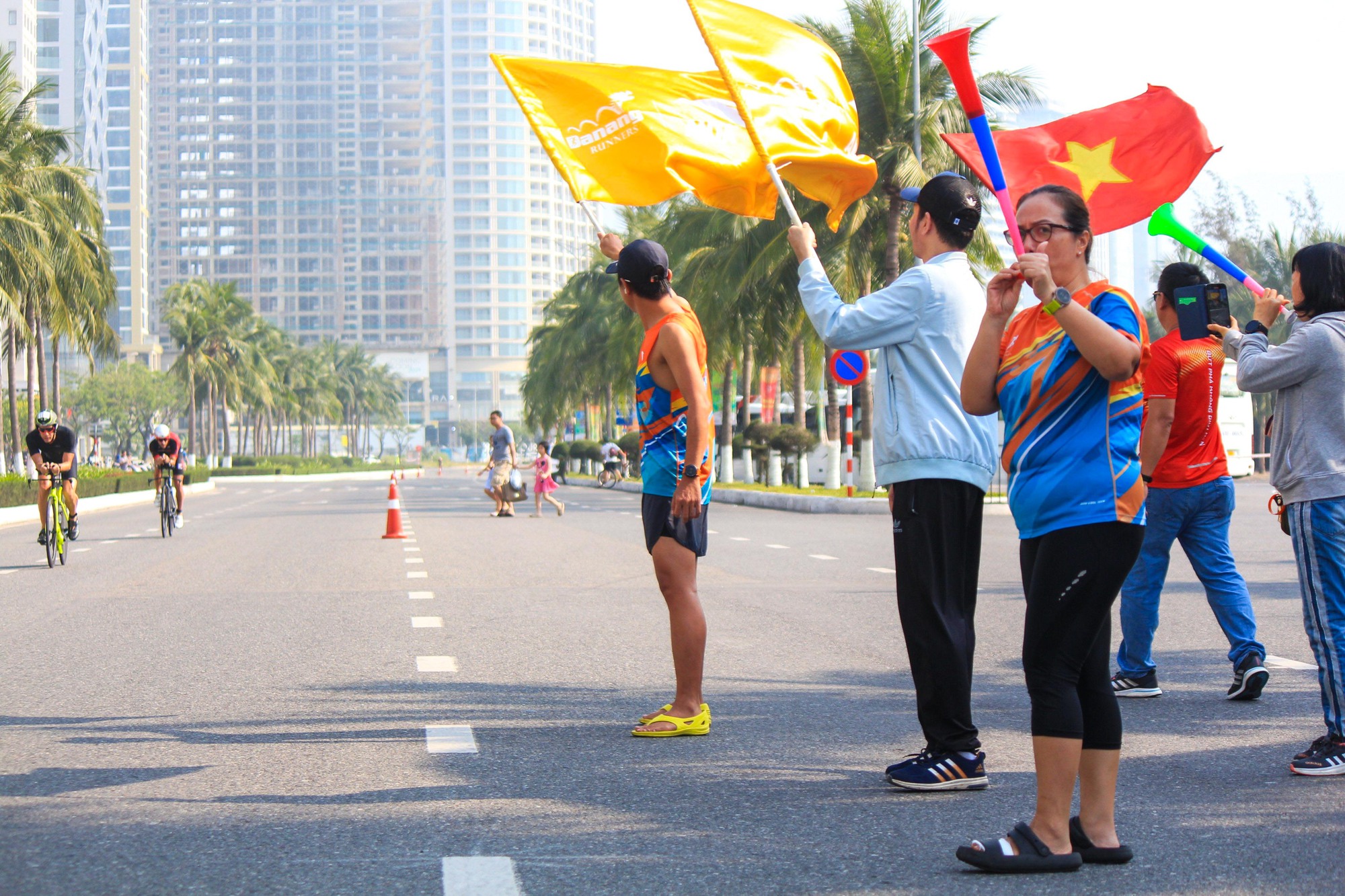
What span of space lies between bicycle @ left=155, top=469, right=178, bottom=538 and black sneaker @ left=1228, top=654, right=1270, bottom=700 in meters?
18.2

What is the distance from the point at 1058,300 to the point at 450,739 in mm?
3255

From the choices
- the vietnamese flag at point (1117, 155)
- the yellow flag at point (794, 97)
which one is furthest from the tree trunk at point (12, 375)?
the vietnamese flag at point (1117, 155)

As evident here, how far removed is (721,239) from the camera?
38312 mm

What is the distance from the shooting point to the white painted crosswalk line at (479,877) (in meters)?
3.70

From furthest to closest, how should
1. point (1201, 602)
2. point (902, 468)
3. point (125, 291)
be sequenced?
point (125, 291) < point (1201, 602) < point (902, 468)

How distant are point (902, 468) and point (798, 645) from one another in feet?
13.2

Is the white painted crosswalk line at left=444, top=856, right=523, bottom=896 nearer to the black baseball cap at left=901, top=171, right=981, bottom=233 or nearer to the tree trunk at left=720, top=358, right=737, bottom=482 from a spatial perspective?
the black baseball cap at left=901, top=171, right=981, bottom=233

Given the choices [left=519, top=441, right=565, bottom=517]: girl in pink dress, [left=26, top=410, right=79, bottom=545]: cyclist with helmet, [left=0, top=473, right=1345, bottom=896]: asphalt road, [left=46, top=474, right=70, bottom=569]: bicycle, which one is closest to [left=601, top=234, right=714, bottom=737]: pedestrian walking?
[left=0, top=473, right=1345, bottom=896]: asphalt road

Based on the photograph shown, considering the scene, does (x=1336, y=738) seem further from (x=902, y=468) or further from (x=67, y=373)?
(x=67, y=373)

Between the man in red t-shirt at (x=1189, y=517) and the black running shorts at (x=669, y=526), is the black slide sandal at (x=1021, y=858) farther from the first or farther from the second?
the man in red t-shirt at (x=1189, y=517)

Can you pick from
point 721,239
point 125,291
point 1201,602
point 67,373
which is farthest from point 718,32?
point 125,291

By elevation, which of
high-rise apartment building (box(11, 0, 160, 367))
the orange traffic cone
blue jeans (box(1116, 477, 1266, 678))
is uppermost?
high-rise apartment building (box(11, 0, 160, 367))

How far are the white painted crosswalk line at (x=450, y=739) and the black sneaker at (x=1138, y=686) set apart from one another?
3.04 metres

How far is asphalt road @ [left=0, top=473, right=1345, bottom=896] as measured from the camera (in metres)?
3.94
